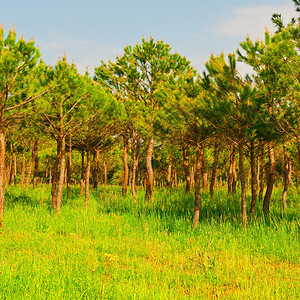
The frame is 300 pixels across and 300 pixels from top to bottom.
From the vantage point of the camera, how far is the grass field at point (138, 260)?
4.56 m

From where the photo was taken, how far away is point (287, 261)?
6.55 m

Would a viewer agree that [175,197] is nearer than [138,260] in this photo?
No

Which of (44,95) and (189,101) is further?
(44,95)

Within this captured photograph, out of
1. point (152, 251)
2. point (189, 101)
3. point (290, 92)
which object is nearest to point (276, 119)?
point (290, 92)

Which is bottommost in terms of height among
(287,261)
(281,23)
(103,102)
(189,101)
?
(287,261)

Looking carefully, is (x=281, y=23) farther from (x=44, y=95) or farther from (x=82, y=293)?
(x=82, y=293)

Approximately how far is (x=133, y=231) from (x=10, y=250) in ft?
11.8

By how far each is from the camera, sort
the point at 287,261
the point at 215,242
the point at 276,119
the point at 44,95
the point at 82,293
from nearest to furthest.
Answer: the point at 82,293 < the point at 287,261 < the point at 215,242 < the point at 276,119 < the point at 44,95

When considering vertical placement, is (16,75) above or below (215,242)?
above

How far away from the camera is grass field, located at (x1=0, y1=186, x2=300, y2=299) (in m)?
4.56

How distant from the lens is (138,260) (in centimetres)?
631

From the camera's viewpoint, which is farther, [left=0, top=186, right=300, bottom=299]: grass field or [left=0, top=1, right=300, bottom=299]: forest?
[left=0, top=1, right=300, bottom=299]: forest

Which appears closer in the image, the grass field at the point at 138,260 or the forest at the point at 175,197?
the grass field at the point at 138,260

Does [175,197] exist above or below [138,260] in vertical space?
above
